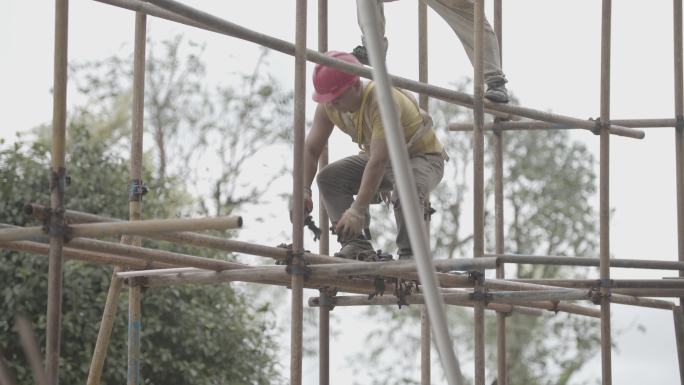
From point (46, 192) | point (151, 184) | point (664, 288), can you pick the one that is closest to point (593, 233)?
point (151, 184)

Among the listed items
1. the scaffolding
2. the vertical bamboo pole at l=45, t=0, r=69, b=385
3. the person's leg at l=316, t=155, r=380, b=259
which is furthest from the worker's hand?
the vertical bamboo pole at l=45, t=0, r=69, b=385

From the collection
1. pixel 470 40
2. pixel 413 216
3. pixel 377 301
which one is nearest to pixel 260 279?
pixel 377 301

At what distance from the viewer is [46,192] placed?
1152 centimetres

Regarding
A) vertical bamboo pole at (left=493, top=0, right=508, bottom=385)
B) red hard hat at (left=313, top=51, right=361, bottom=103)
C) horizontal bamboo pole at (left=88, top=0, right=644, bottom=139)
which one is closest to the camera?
horizontal bamboo pole at (left=88, top=0, right=644, bottom=139)

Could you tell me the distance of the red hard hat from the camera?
21.1 ft

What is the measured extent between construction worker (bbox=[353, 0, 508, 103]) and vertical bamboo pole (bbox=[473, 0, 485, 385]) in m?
0.23

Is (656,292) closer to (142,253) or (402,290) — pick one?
(402,290)

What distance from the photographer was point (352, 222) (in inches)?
245

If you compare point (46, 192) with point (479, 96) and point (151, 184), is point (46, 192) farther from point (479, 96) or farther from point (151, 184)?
point (479, 96)

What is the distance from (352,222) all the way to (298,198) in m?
0.36

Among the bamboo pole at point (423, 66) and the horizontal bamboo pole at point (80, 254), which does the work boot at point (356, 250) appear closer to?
the horizontal bamboo pole at point (80, 254)

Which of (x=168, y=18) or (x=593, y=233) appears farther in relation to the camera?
(x=593, y=233)

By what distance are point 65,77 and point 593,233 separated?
17681 mm

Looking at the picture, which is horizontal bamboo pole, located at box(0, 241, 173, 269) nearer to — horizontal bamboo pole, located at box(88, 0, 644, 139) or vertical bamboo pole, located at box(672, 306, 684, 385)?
horizontal bamboo pole, located at box(88, 0, 644, 139)
